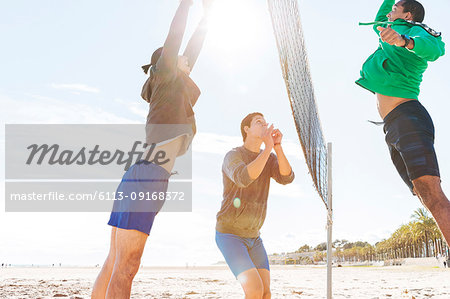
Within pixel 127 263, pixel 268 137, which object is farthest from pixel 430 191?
pixel 127 263

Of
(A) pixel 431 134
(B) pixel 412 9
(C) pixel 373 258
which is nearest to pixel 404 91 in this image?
(A) pixel 431 134

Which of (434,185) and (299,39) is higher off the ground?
(299,39)

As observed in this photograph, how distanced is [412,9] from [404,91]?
626 millimetres

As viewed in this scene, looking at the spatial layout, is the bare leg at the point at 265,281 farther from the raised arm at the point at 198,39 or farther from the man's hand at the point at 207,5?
the man's hand at the point at 207,5

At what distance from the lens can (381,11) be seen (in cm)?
322

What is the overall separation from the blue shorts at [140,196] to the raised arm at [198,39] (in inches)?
37.5

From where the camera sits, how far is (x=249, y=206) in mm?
3029

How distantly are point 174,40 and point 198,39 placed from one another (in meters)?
0.74

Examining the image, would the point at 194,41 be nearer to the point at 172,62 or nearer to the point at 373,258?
the point at 172,62

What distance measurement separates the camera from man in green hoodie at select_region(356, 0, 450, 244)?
2.19m

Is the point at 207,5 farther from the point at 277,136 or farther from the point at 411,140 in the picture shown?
the point at 411,140

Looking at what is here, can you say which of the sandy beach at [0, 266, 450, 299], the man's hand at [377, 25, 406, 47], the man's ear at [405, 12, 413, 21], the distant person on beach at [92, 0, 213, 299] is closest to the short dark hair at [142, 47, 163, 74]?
the distant person on beach at [92, 0, 213, 299]

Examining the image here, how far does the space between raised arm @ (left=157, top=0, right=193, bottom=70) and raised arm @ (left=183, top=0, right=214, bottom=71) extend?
59 centimetres

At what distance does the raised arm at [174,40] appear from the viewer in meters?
2.08
